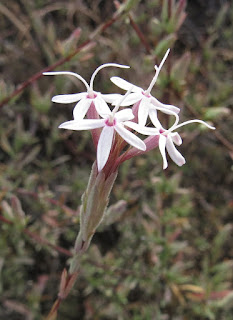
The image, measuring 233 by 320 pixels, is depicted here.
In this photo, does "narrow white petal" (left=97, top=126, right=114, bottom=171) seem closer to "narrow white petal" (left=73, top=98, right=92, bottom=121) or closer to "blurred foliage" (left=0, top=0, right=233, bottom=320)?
"narrow white petal" (left=73, top=98, right=92, bottom=121)

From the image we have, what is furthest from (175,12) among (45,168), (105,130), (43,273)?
(43,273)

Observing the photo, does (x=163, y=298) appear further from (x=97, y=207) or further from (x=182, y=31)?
(x=182, y=31)

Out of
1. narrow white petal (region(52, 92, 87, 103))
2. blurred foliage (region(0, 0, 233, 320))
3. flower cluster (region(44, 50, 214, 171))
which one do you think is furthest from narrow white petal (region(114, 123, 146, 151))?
blurred foliage (region(0, 0, 233, 320))

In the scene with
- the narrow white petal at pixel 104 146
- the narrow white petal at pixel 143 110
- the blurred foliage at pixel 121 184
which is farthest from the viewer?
the blurred foliage at pixel 121 184

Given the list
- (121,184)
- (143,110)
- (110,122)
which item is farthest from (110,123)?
(121,184)

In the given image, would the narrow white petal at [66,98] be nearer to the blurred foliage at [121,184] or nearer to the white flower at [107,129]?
the white flower at [107,129]

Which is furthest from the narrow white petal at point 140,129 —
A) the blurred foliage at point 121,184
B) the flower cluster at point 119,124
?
the blurred foliage at point 121,184
